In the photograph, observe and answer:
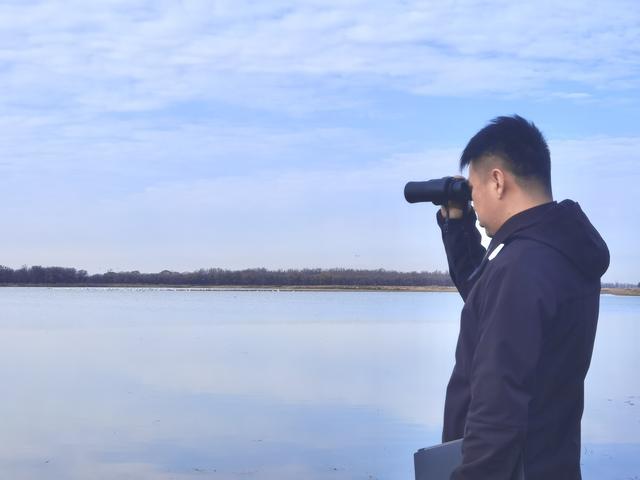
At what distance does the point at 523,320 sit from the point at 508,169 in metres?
0.33

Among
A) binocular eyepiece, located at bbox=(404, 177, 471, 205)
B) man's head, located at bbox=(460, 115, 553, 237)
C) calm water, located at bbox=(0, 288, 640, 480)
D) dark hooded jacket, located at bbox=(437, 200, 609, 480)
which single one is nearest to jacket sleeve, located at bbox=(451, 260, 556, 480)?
dark hooded jacket, located at bbox=(437, 200, 609, 480)

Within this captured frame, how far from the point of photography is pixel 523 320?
143 cm

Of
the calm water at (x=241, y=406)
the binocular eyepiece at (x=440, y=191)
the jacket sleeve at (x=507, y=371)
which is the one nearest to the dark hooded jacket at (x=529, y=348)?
the jacket sleeve at (x=507, y=371)

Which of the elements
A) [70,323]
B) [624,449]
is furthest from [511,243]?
[70,323]

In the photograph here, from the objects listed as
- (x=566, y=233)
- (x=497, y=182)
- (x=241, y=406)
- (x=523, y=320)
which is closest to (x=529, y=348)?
(x=523, y=320)

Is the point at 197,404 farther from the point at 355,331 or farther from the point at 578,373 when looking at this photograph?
the point at 355,331

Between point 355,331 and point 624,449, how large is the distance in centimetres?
958

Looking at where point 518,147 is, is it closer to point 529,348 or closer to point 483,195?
point 483,195

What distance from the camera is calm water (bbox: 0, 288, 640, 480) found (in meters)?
5.34

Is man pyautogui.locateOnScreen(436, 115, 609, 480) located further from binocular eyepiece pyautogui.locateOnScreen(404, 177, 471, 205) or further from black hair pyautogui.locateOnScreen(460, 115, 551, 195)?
binocular eyepiece pyautogui.locateOnScreen(404, 177, 471, 205)

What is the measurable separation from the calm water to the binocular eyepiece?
341 centimetres

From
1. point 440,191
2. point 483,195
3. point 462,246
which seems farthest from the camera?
point 462,246

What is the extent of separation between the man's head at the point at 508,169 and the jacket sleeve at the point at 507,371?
19cm

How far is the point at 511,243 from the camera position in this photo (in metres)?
1.55
